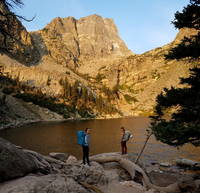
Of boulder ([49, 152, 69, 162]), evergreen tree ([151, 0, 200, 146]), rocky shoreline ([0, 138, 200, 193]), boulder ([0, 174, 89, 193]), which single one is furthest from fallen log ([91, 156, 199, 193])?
boulder ([0, 174, 89, 193])

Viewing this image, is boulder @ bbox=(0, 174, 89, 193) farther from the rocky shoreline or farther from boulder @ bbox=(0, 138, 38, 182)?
boulder @ bbox=(0, 138, 38, 182)

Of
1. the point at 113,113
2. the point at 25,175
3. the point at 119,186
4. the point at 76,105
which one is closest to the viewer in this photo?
the point at 25,175

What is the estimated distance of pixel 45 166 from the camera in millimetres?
10953

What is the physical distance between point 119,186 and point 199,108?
22.2 feet

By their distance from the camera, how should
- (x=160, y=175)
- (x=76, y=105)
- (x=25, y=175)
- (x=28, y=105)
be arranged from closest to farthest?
1. (x=25, y=175)
2. (x=160, y=175)
3. (x=28, y=105)
4. (x=76, y=105)

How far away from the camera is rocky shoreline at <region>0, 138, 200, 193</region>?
7.98 meters

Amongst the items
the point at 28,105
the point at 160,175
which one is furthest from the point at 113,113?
the point at 160,175

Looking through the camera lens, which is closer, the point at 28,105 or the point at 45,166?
the point at 45,166

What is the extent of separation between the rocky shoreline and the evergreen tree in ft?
11.9

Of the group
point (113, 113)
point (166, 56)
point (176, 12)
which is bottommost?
point (113, 113)

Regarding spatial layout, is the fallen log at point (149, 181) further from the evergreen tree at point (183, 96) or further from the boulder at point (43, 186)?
the boulder at point (43, 186)

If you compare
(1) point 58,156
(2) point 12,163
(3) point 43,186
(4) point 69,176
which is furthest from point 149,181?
(2) point 12,163

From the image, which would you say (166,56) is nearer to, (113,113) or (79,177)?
(79,177)

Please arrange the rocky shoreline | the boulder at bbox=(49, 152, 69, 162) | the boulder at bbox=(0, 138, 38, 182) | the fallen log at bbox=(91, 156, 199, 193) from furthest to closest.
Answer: the boulder at bbox=(49, 152, 69, 162) → the fallen log at bbox=(91, 156, 199, 193) → the boulder at bbox=(0, 138, 38, 182) → the rocky shoreline
